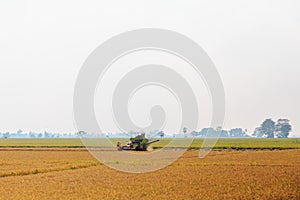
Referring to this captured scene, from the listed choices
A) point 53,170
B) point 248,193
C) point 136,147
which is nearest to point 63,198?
point 248,193

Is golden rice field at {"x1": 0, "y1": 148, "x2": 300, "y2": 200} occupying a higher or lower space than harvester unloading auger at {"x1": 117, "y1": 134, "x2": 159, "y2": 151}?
lower

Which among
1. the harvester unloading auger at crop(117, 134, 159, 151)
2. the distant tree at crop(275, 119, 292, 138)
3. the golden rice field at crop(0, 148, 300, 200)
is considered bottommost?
the golden rice field at crop(0, 148, 300, 200)

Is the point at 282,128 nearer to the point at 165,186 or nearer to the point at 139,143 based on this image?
the point at 139,143

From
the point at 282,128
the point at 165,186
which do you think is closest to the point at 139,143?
the point at 165,186

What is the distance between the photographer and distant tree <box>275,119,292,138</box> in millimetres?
176875

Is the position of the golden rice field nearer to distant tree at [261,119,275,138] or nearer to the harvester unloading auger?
the harvester unloading auger

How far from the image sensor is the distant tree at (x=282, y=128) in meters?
177

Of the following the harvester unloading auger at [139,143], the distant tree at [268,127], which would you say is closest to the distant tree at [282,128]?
the distant tree at [268,127]

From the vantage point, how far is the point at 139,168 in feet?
87.4

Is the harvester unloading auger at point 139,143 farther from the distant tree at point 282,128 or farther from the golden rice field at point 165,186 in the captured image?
the distant tree at point 282,128

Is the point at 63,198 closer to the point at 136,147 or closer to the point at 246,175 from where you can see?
the point at 246,175

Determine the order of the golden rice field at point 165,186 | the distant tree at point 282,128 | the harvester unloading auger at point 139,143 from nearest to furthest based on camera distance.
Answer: the golden rice field at point 165,186, the harvester unloading auger at point 139,143, the distant tree at point 282,128

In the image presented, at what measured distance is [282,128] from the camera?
178 metres

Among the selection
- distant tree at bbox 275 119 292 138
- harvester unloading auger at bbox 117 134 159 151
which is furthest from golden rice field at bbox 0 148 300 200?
distant tree at bbox 275 119 292 138
